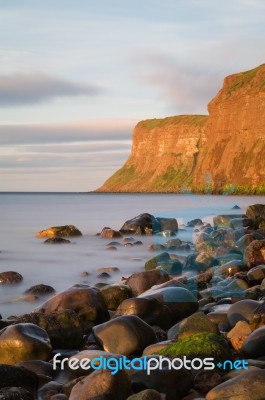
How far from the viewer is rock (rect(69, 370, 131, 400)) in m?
4.07

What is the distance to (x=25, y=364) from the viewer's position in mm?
5078

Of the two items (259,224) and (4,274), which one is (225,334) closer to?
(4,274)

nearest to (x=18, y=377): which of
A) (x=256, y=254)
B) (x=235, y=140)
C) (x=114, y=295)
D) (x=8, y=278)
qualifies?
(x=114, y=295)

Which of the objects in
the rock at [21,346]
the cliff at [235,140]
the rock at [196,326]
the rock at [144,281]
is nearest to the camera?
the rock at [21,346]

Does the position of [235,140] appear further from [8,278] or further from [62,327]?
[62,327]

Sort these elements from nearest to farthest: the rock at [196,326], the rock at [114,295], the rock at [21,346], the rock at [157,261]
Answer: the rock at [21,346] → the rock at [196,326] → the rock at [114,295] → the rock at [157,261]

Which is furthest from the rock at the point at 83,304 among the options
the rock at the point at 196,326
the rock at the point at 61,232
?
the rock at the point at 61,232

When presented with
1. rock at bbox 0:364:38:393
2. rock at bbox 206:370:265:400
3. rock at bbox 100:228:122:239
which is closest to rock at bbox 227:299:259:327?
rock at bbox 206:370:265:400

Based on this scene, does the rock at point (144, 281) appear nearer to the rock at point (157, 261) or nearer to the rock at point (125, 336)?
the rock at point (157, 261)

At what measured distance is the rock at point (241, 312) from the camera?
600cm

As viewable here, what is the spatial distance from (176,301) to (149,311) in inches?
21.5

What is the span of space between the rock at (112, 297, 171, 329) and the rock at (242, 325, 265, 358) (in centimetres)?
153

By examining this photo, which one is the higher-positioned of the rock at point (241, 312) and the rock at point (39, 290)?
the rock at point (241, 312)

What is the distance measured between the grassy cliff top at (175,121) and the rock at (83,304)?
149167 millimetres
